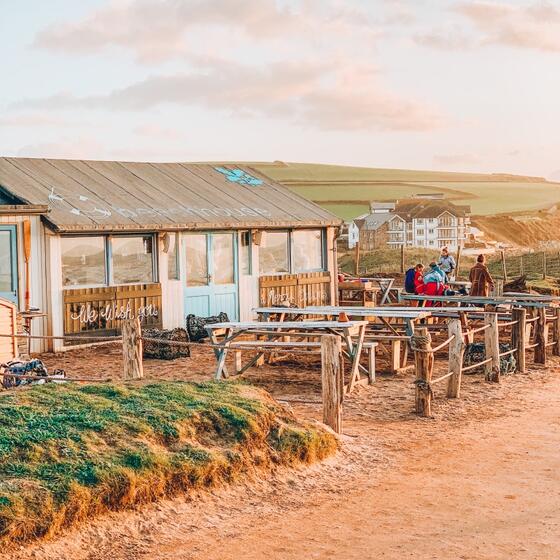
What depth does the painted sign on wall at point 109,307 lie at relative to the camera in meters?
17.5

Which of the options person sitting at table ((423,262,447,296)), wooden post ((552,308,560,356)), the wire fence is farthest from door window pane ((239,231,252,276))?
the wire fence

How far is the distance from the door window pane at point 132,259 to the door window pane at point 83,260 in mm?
311

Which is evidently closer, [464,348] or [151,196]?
[464,348]

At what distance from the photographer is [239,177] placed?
79.8ft

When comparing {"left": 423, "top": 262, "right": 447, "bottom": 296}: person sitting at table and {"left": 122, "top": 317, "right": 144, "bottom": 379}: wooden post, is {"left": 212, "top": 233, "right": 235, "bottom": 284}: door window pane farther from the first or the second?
{"left": 122, "top": 317, "right": 144, "bottom": 379}: wooden post

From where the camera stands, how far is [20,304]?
16.7m

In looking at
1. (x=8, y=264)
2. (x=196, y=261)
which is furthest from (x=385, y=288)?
(x=8, y=264)

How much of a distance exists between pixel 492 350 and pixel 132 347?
5.50m

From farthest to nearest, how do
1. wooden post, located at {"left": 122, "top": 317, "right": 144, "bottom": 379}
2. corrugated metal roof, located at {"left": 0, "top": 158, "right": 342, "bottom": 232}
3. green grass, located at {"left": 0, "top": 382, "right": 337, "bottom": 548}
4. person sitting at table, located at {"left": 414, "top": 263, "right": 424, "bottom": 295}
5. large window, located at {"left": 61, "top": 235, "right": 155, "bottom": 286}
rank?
1. person sitting at table, located at {"left": 414, "top": 263, "right": 424, "bottom": 295}
2. corrugated metal roof, located at {"left": 0, "top": 158, "right": 342, "bottom": 232}
3. large window, located at {"left": 61, "top": 235, "right": 155, "bottom": 286}
4. wooden post, located at {"left": 122, "top": 317, "right": 144, "bottom": 379}
5. green grass, located at {"left": 0, "top": 382, "right": 337, "bottom": 548}

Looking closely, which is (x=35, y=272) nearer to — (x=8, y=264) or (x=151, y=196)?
(x=8, y=264)

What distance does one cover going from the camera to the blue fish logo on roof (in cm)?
2397

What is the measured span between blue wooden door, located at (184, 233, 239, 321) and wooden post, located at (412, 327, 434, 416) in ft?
29.5

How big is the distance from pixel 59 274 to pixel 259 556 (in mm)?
11567

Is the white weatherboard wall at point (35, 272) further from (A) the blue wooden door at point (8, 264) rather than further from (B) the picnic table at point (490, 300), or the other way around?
(B) the picnic table at point (490, 300)
